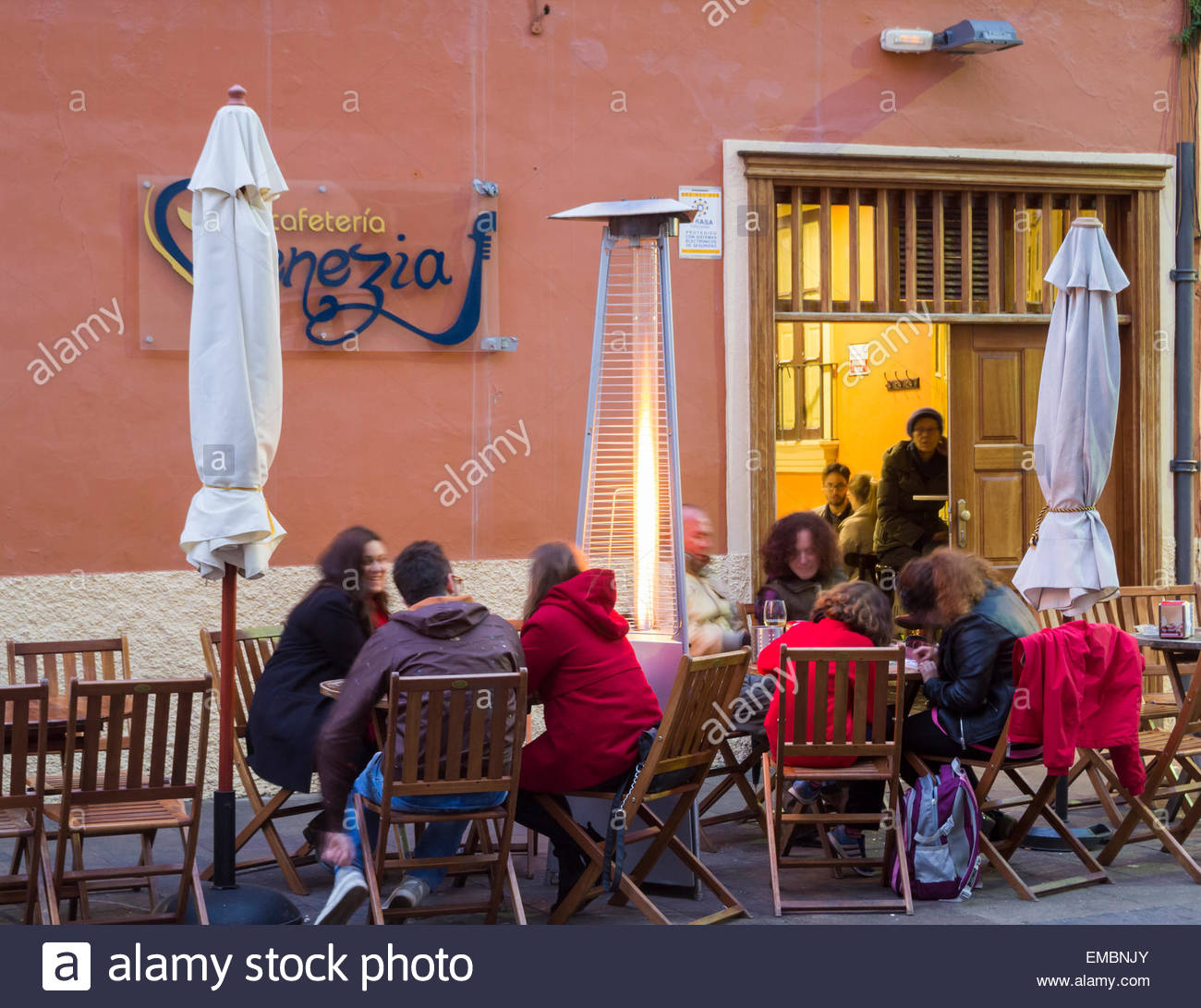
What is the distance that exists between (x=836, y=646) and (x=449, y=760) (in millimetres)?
1658

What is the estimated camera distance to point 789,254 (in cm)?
842

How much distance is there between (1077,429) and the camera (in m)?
6.57

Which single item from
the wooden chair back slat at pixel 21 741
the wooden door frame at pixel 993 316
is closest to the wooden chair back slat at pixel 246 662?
the wooden chair back slat at pixel 21 741

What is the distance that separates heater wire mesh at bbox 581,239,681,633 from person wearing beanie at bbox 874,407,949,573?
367cm

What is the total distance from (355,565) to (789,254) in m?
3.64

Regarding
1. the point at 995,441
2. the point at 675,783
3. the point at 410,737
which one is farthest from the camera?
the point at 995,441

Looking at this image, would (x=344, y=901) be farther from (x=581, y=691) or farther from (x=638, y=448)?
(x=638, y=448)

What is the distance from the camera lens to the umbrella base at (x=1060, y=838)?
634 centimetres

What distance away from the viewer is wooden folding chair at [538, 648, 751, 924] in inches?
195

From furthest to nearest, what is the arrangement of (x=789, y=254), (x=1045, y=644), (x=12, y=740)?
1. (x=789, y=254)
2. (x=1045, y=644)
3. (x=12, y=740)

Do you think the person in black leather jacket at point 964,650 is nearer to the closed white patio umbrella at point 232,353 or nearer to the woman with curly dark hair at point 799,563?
the woman with curly dark hair at point 799,563

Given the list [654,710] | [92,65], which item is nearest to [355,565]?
[654,710]

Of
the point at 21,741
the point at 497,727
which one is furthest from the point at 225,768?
the point at 497,727

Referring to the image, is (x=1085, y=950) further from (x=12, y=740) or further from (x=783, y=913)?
(x=12, y=740)
